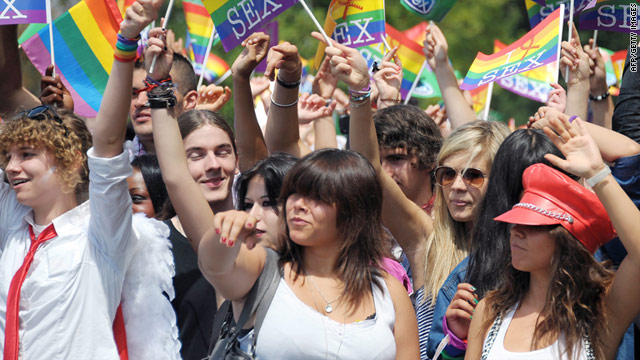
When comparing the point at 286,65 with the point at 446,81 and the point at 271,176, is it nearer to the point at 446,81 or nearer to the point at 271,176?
the point at 271,176

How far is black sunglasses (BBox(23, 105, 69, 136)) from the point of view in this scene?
3.78 m

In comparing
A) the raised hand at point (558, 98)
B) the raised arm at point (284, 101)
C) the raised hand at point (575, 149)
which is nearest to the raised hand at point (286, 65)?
the raised arm at point (284, 101)

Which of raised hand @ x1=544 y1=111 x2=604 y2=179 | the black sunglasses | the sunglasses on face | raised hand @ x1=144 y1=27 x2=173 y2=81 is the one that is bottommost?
the sunglasses on face

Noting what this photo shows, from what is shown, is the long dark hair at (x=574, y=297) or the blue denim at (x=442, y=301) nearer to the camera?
the long dark hair at (x=574, y=297)

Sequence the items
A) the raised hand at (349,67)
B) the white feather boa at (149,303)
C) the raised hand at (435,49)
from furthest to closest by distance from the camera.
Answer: the raised hand at (435,49), the raised hand at (349,67), the white feather boa at (149,303)

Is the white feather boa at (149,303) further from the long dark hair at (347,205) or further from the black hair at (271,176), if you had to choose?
the long dark hair at (347,205)

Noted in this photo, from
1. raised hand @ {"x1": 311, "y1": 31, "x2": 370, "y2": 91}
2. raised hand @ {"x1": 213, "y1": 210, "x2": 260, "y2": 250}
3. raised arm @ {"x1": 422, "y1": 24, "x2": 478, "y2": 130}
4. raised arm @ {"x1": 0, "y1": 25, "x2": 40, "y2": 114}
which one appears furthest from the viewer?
raised arm @ {"x1": 422, "y1": 24, "x2": 478, "y2": 130}

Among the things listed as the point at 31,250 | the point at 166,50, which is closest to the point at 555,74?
the point at 166,50

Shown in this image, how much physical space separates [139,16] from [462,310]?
5.46ft

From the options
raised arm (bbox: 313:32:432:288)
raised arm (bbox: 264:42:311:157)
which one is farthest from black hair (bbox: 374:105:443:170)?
raised arm (bbox: 313:32:432:288)

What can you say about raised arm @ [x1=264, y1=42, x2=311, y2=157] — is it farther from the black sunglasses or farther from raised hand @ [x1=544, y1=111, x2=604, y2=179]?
raised hand @ [x1=544, y1=111, x2=604, y2=179]

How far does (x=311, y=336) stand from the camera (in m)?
3.03

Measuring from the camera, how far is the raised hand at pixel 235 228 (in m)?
2.80

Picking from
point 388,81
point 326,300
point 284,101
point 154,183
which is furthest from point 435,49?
point 326,300
